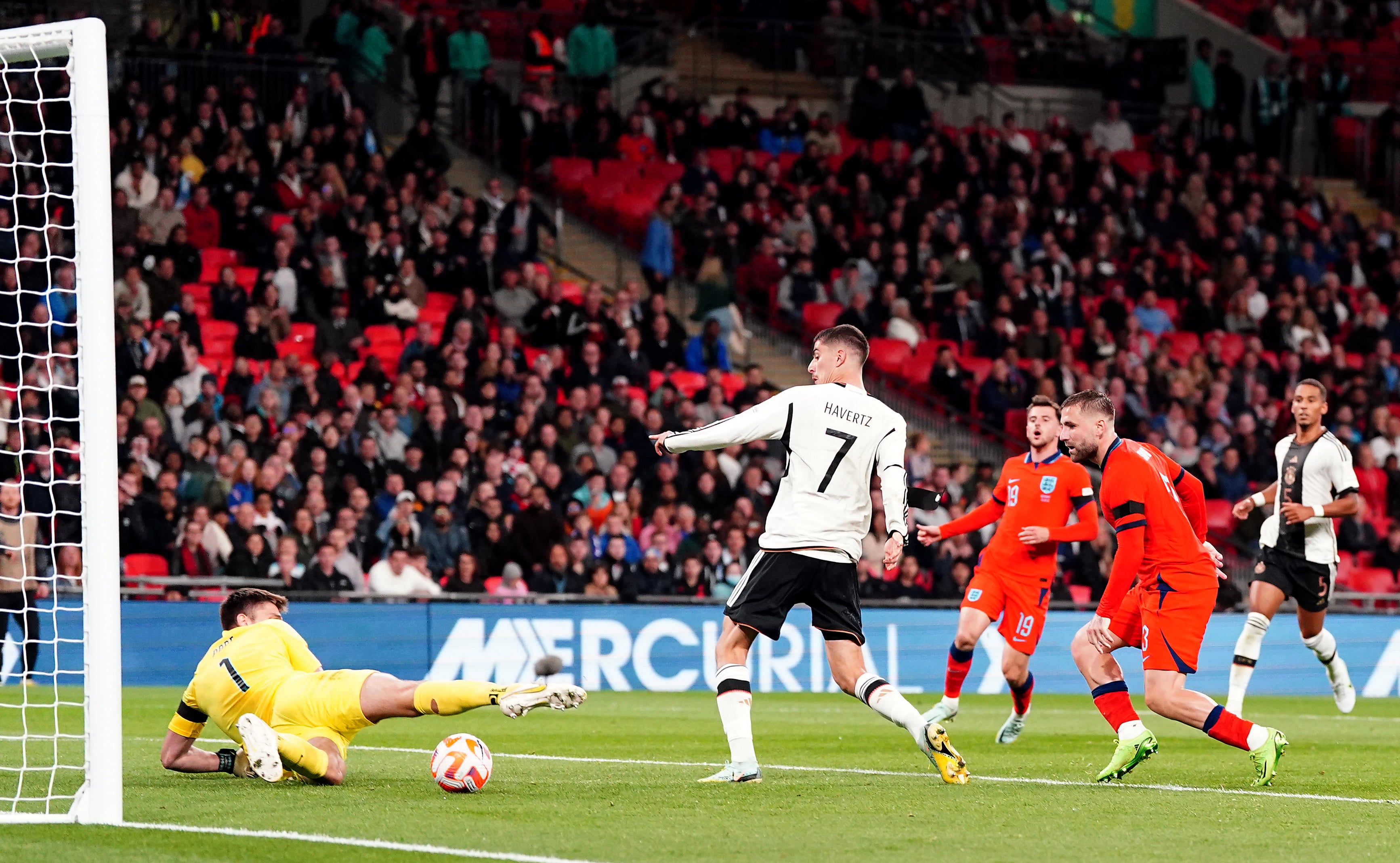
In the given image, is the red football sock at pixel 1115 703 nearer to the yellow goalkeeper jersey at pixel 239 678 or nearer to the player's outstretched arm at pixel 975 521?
the player's outstretched arm at pixel 975 521

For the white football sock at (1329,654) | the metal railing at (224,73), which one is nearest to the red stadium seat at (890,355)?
the metal railing at (224,73)

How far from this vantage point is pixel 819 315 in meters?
25.1

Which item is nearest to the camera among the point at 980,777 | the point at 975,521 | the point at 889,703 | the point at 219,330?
the point at 889,703

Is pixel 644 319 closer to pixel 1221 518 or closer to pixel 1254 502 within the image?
pixel 1221 518

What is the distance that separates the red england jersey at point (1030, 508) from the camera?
1253 cm

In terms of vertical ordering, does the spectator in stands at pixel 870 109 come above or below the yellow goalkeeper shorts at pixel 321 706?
above

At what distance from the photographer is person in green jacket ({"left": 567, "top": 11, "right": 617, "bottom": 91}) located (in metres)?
27.1

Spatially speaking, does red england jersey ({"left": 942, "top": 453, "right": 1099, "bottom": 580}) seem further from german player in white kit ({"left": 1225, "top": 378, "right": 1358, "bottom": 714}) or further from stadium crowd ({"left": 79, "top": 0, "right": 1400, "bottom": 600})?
stadium crowd ({"left": 79, "top": 0, "right": 1400, "bottom": 600})

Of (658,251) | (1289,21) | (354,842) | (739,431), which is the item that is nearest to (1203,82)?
(1289,21)

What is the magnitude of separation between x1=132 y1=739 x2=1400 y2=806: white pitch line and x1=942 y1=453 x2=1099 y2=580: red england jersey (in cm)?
274

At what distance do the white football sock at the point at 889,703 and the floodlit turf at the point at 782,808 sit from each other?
322mm

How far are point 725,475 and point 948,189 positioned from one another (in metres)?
7.93

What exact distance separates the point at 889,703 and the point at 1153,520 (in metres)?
1.71

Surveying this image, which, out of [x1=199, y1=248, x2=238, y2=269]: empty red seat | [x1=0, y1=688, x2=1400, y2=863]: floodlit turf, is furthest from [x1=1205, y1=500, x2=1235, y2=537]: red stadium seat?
[x1=199, y1=248, x2=238, y2=269]: empty red seat
